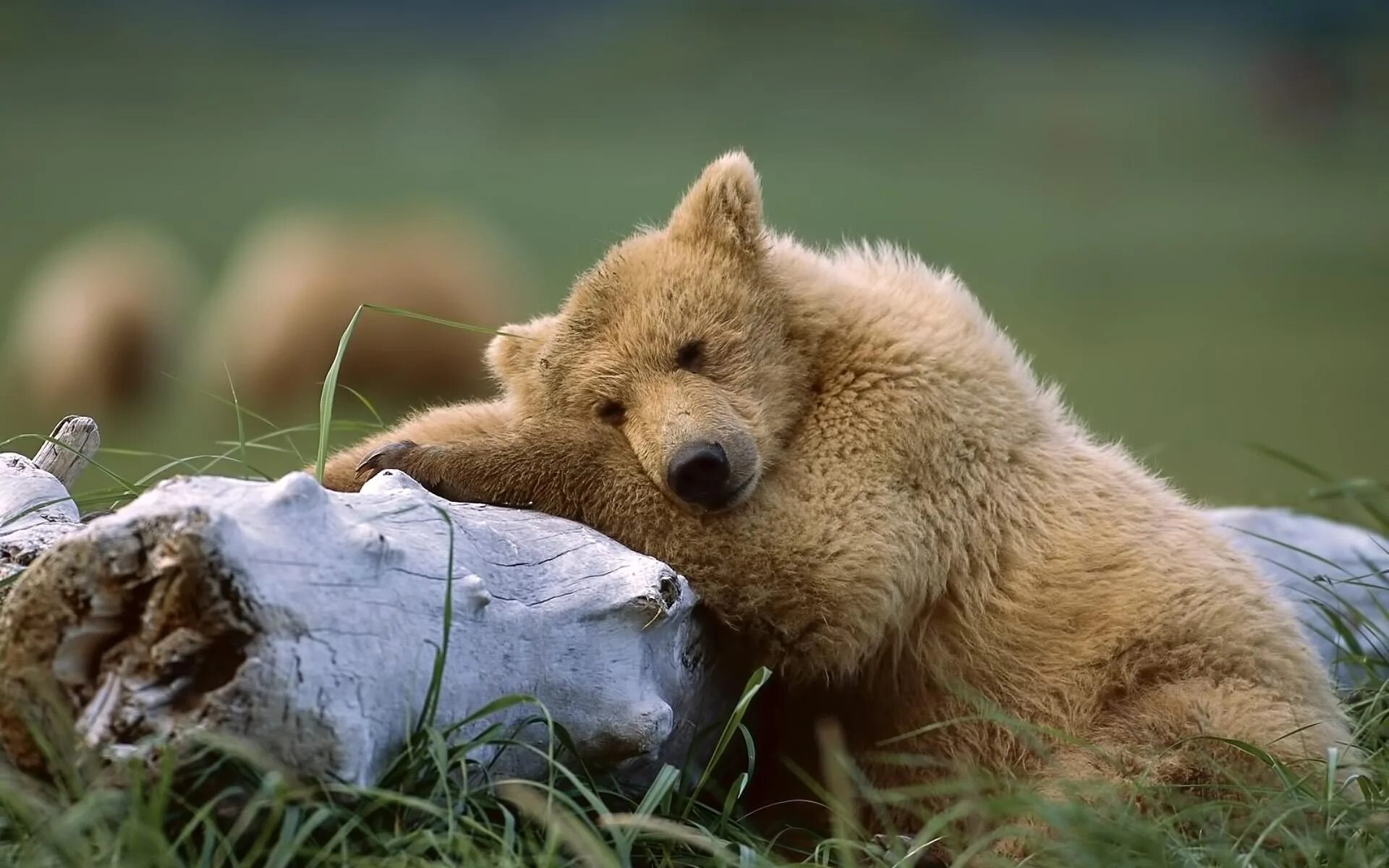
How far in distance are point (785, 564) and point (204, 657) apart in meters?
1.49

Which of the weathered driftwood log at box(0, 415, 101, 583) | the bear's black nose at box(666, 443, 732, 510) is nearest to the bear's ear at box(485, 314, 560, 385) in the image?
the bear's black nose at box(666, 443, 732, 510)

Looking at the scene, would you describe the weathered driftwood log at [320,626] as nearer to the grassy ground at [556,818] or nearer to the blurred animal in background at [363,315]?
the grassy ground at [556,818]

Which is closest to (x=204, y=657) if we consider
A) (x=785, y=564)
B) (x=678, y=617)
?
(x=678, y=617)

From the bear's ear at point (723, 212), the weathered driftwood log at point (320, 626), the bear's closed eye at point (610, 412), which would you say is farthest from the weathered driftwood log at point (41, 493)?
the bear's ear at point (723, 212)

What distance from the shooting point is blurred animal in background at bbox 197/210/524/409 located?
48.1 ft

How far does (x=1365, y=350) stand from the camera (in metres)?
20.5

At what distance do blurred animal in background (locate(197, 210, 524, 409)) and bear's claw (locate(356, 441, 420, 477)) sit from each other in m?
10.4

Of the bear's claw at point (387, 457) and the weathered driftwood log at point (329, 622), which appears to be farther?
the bear's claw at point (387, 457)

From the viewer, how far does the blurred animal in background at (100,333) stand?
14.7 metres

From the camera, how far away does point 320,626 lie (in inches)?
108

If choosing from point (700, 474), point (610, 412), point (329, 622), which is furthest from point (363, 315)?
Answer: point (329, 622)

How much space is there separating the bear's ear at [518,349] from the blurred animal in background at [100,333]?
36.5 ft

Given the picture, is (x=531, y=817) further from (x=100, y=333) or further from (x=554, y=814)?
(x=100, y=333)

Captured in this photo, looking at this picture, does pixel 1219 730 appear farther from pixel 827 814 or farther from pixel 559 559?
pixel 559 559
